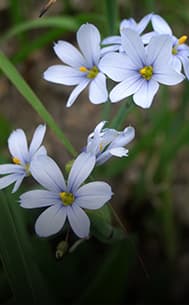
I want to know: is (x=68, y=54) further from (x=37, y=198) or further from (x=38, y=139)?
(x=37, y=198)

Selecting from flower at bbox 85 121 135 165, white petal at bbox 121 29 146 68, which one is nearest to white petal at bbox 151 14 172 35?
white petal at bbox 121 29 146 68

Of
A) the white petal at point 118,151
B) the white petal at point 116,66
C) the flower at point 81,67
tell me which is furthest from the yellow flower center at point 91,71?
the white petal at point 118,151

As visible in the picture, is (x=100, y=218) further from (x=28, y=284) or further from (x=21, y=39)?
(x=21, y=39)

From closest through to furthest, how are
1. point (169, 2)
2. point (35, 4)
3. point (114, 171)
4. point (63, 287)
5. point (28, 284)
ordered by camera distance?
point (28, 284) < point (63, 287) < point (114, 171) < point (169, 2) < point (35, 4)

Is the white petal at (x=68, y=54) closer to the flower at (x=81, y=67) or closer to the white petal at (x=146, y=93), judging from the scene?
the flower at (x=81, y=67)

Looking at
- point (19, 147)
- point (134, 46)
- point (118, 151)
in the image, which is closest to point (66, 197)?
point (118, 151)

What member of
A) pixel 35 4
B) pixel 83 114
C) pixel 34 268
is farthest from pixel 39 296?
pixel 35 4
